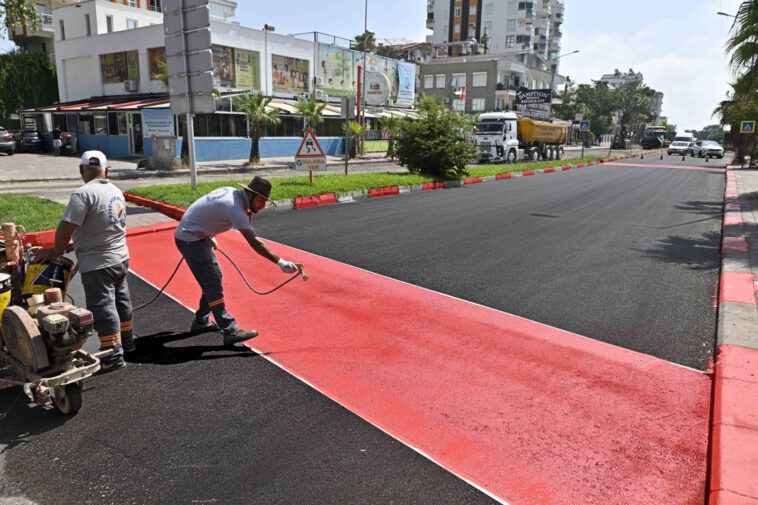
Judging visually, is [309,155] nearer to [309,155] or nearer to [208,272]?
[309,155]

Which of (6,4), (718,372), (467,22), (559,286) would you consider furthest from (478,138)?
(467,22)

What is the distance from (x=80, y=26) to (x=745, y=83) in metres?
38.3

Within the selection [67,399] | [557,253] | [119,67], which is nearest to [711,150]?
[557,253]

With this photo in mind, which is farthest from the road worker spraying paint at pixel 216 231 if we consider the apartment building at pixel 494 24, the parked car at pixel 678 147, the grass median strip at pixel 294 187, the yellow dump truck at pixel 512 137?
the apartment building at pixel 494 24

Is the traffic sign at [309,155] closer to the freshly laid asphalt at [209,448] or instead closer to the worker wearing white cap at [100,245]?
the worker wearing white cap at [100,245]

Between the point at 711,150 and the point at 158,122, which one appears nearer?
the point at 158,122

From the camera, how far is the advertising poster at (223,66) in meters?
30.8

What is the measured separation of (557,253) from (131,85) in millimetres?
30793

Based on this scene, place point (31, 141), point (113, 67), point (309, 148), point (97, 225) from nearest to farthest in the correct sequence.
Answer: point (97, 225), point (309, 148), point (31, 141), point (113, 67)

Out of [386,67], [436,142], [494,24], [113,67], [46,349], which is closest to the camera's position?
[46,349]

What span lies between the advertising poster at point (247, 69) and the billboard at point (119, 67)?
5.92m

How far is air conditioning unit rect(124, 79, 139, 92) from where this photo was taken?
3177 centimetres

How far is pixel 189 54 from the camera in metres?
13.2

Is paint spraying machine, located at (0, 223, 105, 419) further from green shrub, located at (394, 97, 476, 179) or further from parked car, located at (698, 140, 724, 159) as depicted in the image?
parked car, located at (698, 140, 724, 159)
